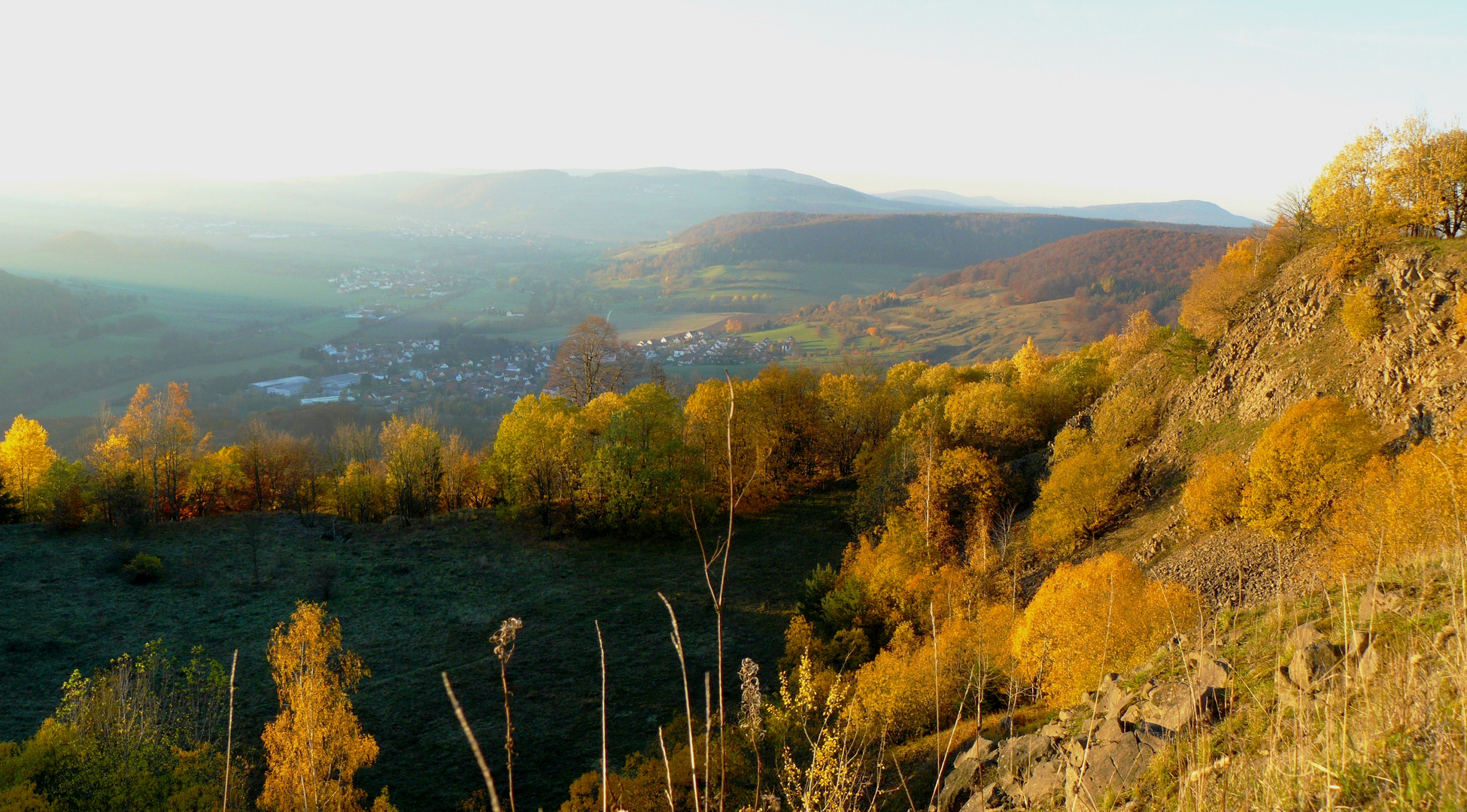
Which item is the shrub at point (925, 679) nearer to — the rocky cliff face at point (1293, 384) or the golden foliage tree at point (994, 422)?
the rocky cliff face at point (1293, 384)

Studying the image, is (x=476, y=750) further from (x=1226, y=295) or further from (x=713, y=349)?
(x=713, y=349)

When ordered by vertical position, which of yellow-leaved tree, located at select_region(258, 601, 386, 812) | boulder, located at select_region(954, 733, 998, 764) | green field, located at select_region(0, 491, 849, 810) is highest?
boulder, located at select_region(954, 733, 998, 764)

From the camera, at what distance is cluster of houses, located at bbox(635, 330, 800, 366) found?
136375mm

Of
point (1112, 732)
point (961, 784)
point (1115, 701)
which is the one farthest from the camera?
point (961, 784)

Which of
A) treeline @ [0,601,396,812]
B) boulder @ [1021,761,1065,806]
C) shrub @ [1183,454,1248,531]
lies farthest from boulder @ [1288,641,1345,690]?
shrub @ [1183,454,1248,531]

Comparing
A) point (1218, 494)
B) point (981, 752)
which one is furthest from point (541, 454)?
point (981, 752)

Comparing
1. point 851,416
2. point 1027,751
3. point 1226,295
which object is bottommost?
point 851,416

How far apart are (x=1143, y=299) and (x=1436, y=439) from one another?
499ft

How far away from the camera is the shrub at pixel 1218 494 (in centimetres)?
2847

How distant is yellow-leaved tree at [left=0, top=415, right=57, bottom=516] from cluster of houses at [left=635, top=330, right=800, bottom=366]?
85.4m

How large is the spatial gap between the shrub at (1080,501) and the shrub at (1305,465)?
7.88 meters

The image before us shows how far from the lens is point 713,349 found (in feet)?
486

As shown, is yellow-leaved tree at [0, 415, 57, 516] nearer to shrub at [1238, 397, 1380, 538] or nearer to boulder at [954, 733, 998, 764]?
boulder at [954, 733, 998, 764]

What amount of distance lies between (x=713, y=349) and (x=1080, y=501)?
382 ft
